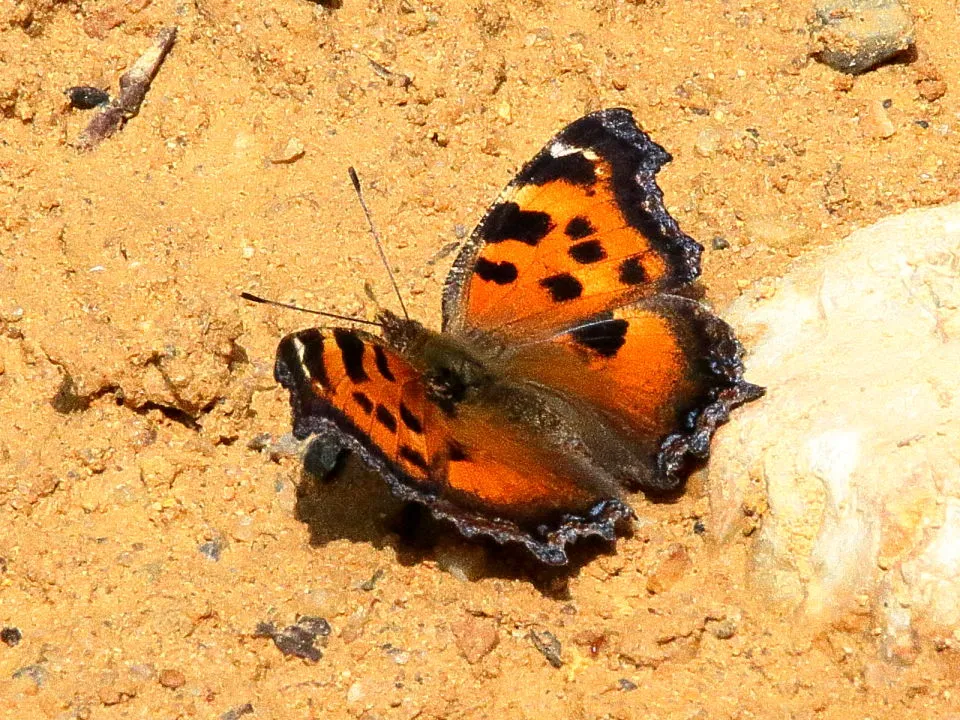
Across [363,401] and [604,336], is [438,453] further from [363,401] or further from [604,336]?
[604,336]

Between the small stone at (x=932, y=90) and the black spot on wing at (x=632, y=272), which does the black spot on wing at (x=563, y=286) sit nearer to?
the black spot on wing at (x=632, y=272)

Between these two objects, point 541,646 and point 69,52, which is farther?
point 69,52

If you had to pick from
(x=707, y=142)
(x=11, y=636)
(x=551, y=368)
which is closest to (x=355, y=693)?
(x=11, y=636)

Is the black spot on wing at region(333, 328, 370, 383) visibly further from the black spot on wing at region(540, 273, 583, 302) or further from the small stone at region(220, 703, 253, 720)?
the small stone at region(220, 703, 253, 720)

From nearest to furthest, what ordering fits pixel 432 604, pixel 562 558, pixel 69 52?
pixel 562 558
pixel 432 604
pixel 69 52

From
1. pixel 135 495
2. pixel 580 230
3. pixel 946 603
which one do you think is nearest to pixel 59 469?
pixel 135 495

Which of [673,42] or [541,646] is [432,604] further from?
[673,42]
